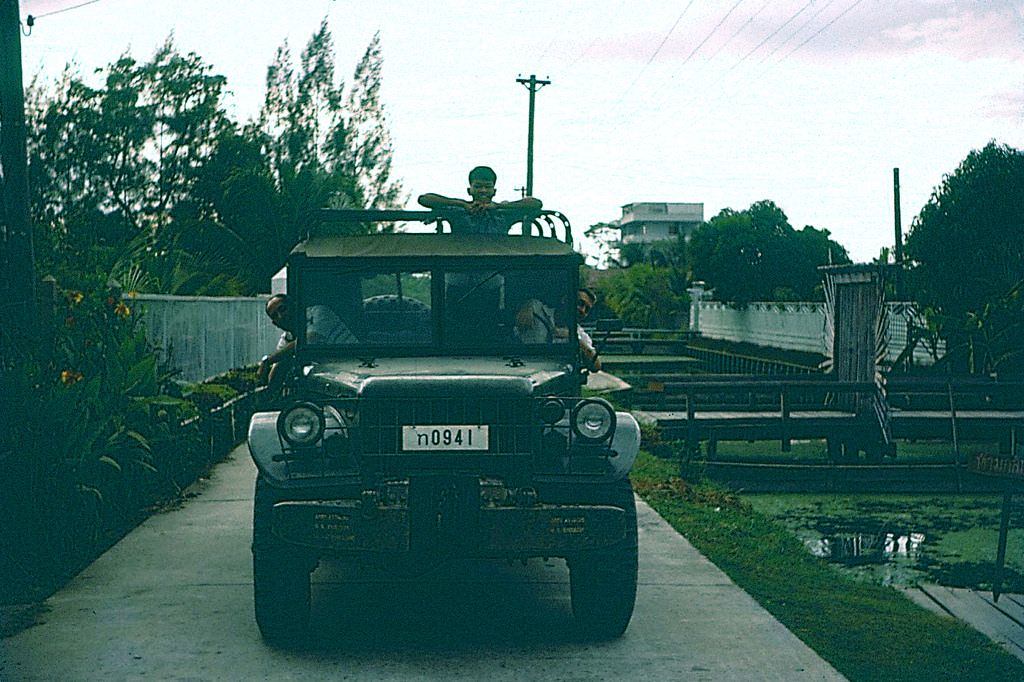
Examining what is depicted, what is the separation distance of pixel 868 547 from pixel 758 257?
140ft

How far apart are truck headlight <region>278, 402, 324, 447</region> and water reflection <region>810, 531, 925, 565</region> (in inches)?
210

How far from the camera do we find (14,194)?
390 inches

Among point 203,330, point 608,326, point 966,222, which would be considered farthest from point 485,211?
point 966,222

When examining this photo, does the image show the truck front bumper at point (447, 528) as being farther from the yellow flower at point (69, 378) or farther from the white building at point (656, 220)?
the white building at point (656, 220)

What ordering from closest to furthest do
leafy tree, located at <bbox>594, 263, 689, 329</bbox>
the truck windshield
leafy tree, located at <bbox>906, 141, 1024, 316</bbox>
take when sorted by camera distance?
the truck windshield → leafy tree, located at <bbox>906, 141, 1024, 316</bbox> → leafy tree, located at <bbox>594, 263, 689, 329</bbox>

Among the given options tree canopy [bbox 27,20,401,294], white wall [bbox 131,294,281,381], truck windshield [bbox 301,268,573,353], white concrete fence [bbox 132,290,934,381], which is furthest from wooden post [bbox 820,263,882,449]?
tree canopy [bbox 27,20,401,294]

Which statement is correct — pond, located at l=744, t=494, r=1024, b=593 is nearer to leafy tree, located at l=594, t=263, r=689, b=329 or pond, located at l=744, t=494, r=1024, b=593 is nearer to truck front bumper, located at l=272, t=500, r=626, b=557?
truck front bumper, located at l=272, t=500, r=626, b=557

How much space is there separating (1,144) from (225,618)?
5080 millimetres

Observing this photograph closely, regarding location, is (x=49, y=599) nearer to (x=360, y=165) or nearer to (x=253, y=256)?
(x=253, y=256)

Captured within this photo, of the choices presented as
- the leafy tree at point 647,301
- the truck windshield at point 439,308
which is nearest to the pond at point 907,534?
the truck windshield at point 439,308

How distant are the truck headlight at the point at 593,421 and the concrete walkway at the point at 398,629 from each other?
1.10 metres

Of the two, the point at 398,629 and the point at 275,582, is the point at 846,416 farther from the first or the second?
the point at 275,582

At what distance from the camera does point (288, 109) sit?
1914 inches

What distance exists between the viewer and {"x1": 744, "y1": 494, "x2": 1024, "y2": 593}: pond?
9570 mm
